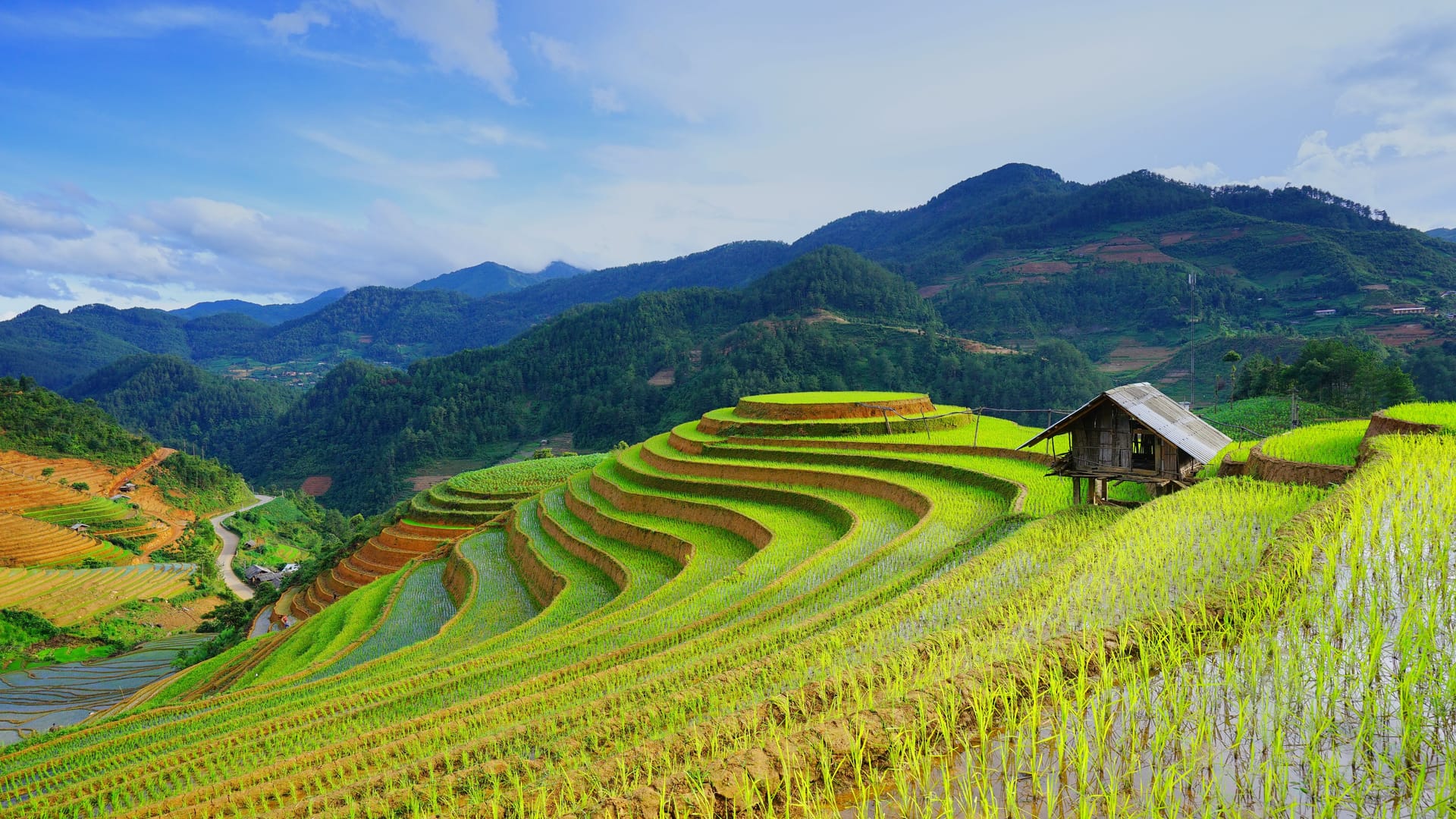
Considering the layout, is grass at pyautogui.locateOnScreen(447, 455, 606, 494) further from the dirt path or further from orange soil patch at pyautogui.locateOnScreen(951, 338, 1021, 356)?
orange soil patch at pyautogui.locateOnScreen(951, 338, 1021, 356)

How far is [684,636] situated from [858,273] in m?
105

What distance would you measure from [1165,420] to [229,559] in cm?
5665

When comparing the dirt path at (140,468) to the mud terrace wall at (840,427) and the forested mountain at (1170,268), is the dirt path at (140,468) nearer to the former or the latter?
the mud terrace wall at (840,427)

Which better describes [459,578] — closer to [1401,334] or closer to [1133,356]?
[1401,334]

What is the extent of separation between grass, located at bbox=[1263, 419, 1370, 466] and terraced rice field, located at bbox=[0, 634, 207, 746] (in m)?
30.1

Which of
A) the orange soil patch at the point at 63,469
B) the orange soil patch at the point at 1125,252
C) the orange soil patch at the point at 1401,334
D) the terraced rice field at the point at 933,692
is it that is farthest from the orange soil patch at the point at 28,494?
the orange soil patch at the point at 1125,252

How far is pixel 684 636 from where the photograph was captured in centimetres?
909

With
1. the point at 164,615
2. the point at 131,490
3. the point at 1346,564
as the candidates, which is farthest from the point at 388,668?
the point at 131,490

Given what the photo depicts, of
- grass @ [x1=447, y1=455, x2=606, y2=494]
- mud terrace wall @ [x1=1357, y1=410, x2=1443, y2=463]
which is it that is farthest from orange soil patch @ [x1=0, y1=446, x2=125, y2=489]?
mud terrace wall @ [x1=1357, y1=410, x2=1443, y2=463]

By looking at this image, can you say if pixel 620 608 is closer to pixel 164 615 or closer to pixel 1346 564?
pixel 1346 564

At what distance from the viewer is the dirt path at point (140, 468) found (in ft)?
172

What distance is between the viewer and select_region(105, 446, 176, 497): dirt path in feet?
172

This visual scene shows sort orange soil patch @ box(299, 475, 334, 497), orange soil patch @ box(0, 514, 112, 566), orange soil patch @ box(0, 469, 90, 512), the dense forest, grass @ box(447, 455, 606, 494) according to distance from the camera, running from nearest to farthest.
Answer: grass @ box(447, 455, 606, 494) → orange soil patch @ box(0, 514, 112, 566) → orange soil patch @ box(0, 469, 90, 512) → the dense forest → orange soil patch @ box(299, 475, 334, 497)

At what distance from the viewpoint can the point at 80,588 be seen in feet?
106
